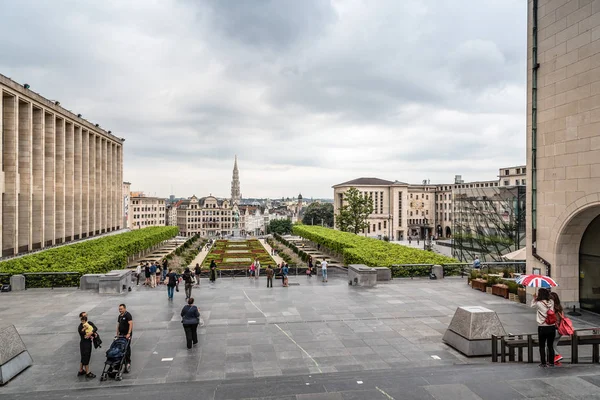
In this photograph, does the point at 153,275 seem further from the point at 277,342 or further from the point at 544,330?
the point at 544,330

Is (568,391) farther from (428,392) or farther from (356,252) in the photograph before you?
(356,252)

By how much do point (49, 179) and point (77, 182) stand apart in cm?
947

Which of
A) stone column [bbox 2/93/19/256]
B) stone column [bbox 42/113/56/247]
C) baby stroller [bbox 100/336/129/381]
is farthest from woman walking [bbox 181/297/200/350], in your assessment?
stone column [bbox 42/113/56/247]

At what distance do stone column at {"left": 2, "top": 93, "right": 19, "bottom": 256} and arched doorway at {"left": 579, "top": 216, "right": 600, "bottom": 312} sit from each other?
42.4 m

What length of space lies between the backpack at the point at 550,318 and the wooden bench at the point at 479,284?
39.4ft

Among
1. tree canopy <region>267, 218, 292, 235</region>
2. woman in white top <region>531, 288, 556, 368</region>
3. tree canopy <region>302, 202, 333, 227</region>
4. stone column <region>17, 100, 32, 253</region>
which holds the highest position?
stone column <region>17, 100, 32, 253</region>

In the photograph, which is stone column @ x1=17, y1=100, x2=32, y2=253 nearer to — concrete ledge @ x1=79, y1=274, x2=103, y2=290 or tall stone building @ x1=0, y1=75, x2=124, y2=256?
tall stone building @ x1=0, y1=75, x2=124, y2=256

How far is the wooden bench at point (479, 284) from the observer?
2187 centimetres

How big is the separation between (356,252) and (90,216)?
1801 inches

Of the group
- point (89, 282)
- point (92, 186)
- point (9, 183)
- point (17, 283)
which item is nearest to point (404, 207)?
point (92, 186)

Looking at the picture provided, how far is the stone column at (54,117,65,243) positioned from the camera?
161 feet

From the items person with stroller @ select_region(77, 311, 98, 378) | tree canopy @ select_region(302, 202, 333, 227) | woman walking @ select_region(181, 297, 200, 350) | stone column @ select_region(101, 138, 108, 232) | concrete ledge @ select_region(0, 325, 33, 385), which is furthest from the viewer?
tree canopy @ select_region(302, 202, 333, 227)

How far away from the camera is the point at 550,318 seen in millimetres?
10305

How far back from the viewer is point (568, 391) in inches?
349
